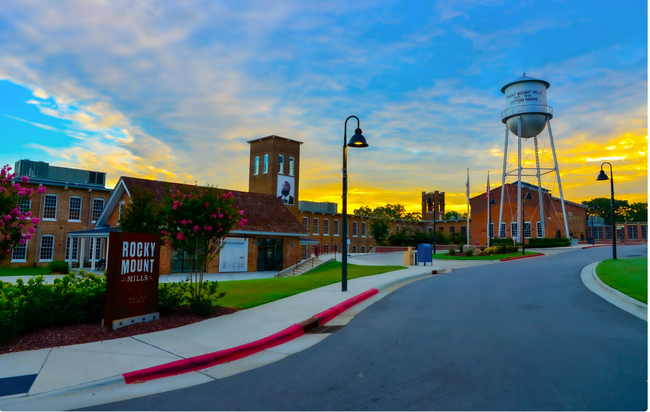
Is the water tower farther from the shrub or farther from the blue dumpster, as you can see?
the shrub

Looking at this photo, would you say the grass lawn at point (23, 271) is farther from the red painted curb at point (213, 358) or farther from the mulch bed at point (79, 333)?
the red painted curb at point (213, 358)

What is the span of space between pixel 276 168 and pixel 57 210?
25347mm

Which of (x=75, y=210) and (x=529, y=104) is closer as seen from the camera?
(x=75, y=210)

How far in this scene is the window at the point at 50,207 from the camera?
126 feet

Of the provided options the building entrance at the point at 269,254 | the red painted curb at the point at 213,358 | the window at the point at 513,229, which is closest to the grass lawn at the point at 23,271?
the building entrance at the point at 269,254

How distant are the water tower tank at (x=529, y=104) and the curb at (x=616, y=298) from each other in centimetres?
3610

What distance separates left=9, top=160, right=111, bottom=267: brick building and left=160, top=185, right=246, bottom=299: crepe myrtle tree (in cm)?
2984

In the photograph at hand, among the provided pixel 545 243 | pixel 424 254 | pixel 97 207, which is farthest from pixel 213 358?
pixel 545 243

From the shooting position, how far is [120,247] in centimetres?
922

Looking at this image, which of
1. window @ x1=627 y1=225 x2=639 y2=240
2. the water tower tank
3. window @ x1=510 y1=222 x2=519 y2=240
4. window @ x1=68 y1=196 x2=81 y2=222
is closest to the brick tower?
window @ x1=68 y1=196 x2=81 y2=222

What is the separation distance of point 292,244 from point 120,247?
100 feet

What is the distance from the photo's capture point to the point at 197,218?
10516 mm

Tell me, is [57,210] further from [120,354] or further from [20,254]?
[120,354]

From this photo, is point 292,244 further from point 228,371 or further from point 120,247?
point 228,371
